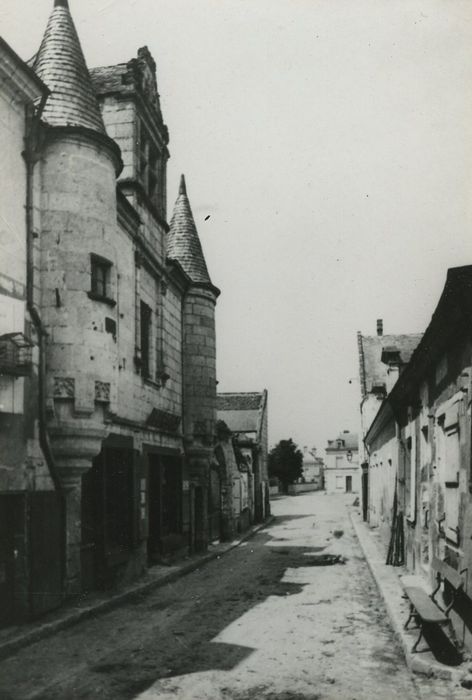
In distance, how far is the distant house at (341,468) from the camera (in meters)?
90.9

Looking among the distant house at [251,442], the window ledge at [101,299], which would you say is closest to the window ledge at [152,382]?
the window ledge at [101,299]

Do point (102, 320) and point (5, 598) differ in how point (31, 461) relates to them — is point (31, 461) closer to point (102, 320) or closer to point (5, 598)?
point (5, 598)

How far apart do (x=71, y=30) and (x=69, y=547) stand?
336 inches

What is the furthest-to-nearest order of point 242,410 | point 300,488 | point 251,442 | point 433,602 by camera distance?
point 300,488, point 242,410, point 251,442, point 433,602

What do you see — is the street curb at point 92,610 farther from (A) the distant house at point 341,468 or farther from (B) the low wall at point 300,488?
(A) the distant house at point 341,468

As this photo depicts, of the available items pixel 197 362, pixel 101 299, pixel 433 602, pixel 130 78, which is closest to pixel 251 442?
pixel 197 362

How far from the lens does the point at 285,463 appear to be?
8125 centimetres

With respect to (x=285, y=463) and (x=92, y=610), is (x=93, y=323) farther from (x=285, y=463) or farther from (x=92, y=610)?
(x=285, y=463)

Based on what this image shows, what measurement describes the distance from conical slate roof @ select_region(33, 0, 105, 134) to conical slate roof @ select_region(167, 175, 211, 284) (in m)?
8.53

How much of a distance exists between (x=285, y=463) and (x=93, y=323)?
71911mm

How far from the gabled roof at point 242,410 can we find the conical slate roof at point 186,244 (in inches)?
871

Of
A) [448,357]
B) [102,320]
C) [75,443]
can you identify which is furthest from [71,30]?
[448,357]

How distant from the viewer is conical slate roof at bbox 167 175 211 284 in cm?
2020

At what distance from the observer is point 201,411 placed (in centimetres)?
1958
